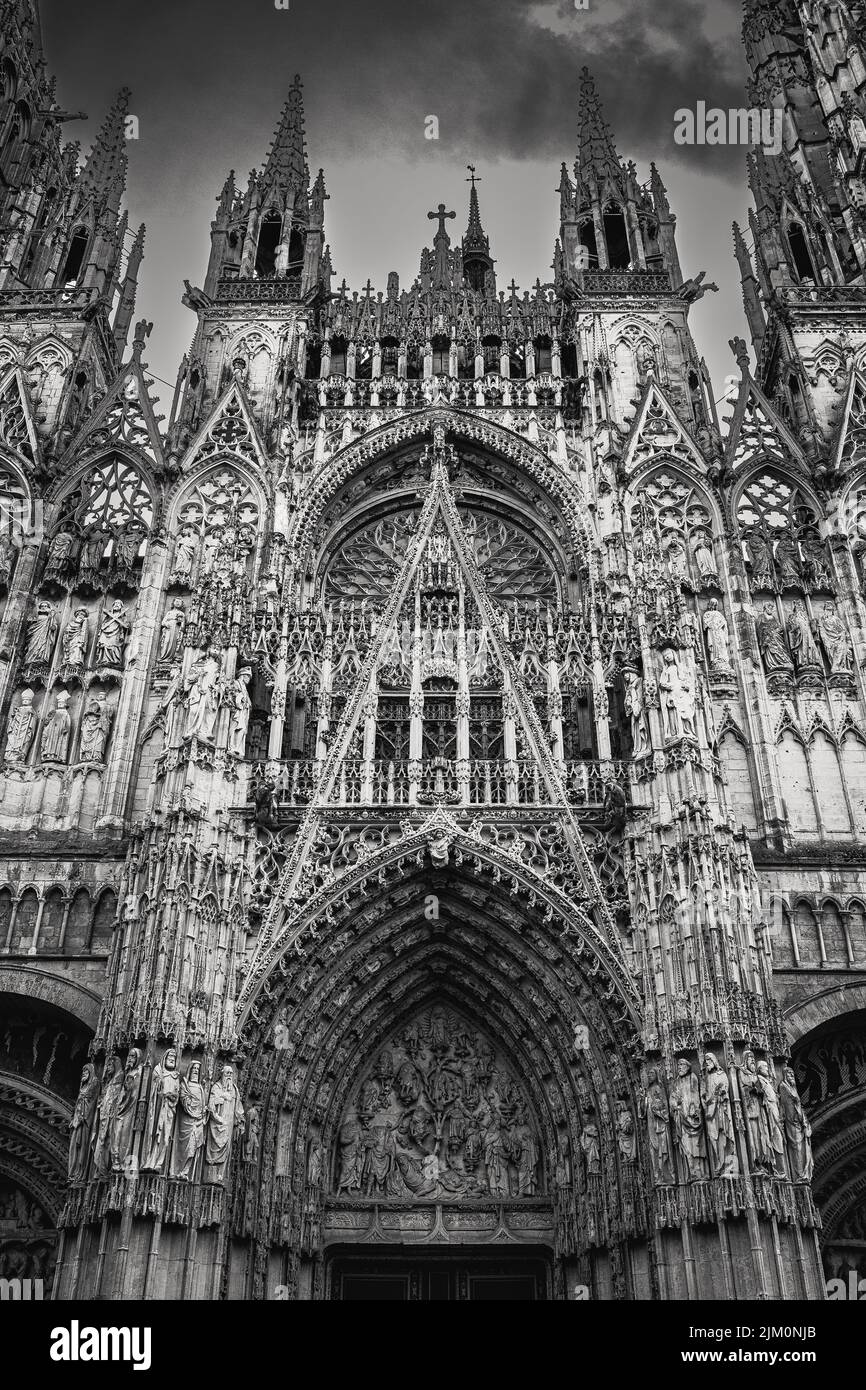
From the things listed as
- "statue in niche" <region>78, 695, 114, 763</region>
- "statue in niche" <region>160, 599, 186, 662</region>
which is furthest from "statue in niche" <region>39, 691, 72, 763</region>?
"statue in niche" <region>160, 599, 186, 662</region>

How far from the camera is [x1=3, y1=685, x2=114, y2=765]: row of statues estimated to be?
688 inches

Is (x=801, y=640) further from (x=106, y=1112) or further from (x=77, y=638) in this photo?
(x=106, y=1112)

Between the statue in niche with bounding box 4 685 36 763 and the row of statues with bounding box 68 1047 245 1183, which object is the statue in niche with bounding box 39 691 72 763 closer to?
the statue in niche with bounding box 4 685 36 763

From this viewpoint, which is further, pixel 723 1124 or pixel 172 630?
pixel 172 630

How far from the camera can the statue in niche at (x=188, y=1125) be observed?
12.6 m

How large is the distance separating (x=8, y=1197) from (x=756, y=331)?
24279 millimetres

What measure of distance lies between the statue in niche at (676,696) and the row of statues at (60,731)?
8978mm

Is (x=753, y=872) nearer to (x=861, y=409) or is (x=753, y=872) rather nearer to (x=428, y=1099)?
(x=428, y=1099)

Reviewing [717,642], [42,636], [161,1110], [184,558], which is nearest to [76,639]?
[42,636]

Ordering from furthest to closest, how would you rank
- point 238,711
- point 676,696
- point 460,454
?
point 460,454 → point 238,711 → point 676,696

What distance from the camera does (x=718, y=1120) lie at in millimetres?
12492

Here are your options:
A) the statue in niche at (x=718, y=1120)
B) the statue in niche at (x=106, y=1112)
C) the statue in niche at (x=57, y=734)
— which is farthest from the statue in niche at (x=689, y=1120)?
the statue in niche at (x=57, y=734)

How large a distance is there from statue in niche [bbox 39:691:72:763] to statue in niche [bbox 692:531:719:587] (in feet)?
36.9

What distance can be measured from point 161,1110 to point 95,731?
6963 mm
